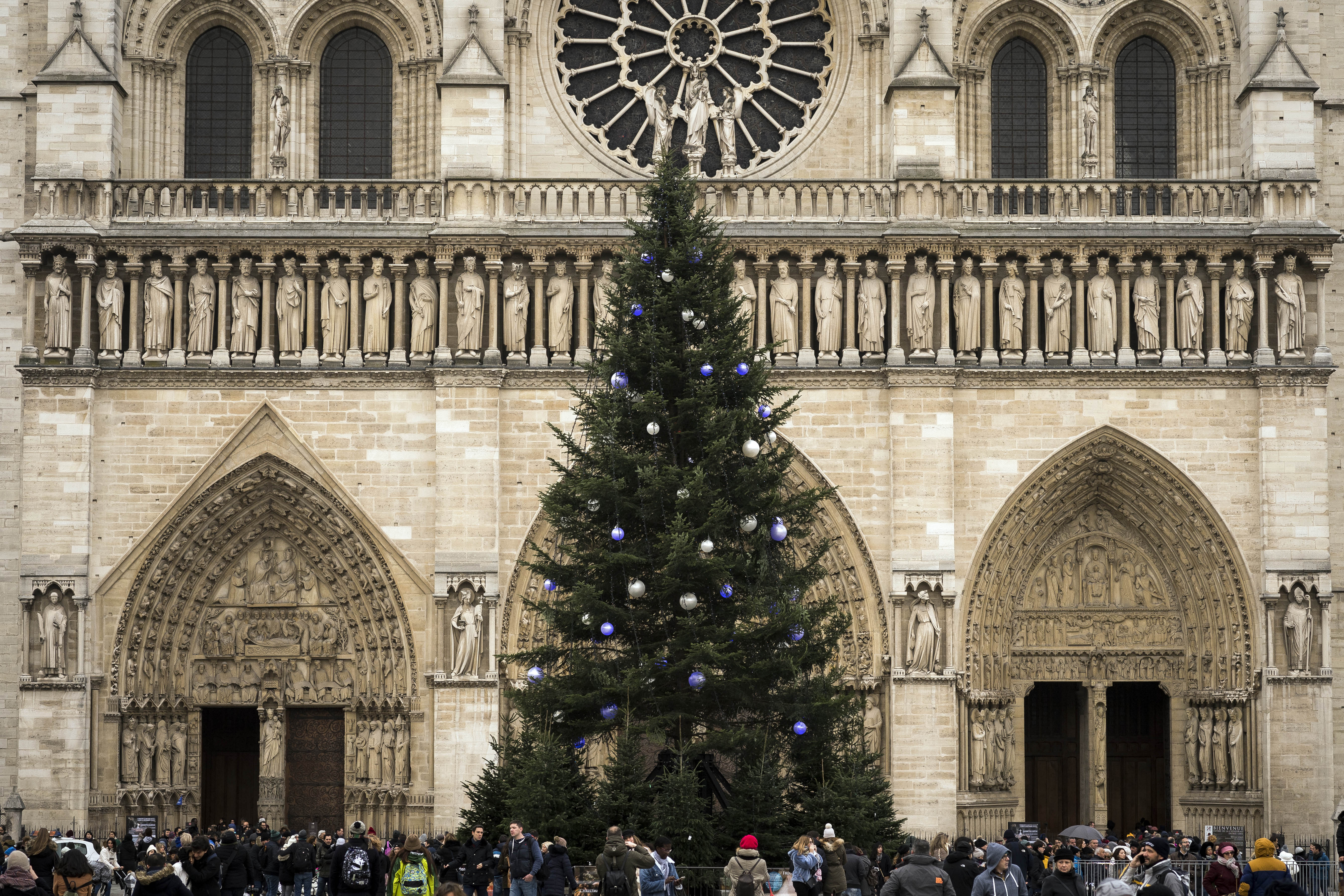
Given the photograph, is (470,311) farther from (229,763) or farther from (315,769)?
(229,763)

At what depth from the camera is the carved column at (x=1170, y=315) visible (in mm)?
26672

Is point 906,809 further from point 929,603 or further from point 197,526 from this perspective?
point 197,526

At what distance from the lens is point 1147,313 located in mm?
26812

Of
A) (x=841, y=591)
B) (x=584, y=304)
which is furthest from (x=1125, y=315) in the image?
(x=584, y=304)

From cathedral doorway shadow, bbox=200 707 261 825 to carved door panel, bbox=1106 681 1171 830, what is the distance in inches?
524

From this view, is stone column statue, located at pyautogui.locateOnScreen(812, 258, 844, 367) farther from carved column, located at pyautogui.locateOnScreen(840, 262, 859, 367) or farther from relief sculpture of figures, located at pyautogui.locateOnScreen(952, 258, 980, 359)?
relief sculpture of figures, located at pyautogui.locateOnScreen(952, 258, 980, 359)

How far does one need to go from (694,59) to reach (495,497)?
805cm

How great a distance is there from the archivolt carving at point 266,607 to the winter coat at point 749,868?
12.0 meters

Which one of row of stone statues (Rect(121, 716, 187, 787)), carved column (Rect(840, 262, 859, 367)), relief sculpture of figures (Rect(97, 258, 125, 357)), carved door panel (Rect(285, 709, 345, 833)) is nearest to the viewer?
row of stone statues (Rect(121, 716, 187, 787))

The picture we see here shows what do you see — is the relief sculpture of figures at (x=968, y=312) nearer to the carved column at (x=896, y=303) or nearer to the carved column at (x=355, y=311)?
the carved column at (x=896, y=303)

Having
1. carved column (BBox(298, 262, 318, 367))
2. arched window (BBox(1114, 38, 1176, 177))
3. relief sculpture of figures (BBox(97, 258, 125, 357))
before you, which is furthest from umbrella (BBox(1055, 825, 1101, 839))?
relief sculpture of figures (BBox(97, 258, 125, 357))

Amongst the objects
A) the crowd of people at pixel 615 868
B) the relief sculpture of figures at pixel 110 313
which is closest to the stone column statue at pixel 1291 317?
the crowd of people at pixel 615 868

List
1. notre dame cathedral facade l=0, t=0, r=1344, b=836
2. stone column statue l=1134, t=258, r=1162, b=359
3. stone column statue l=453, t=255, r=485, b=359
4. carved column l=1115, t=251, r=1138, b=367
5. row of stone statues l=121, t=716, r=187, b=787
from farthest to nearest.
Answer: stone column statue l=1134, t=258, r=1162, b=359 < carved column l=1115, t=251, r=1138, b=367 < stone column statue l=453, t=255, r=485, b=359 < row of stone statues l=121, t=716, r=187, b=787 < notre dame cathedral facade l=0, t=0, r=1344, b=836

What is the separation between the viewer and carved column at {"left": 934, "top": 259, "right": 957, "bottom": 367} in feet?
86.7
